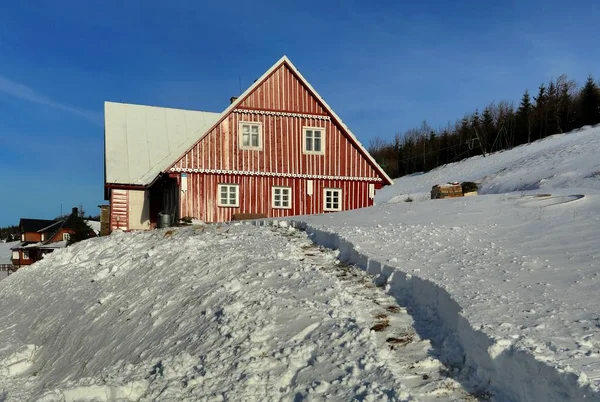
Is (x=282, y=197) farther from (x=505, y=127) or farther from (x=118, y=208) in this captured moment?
(x=505, y=127)

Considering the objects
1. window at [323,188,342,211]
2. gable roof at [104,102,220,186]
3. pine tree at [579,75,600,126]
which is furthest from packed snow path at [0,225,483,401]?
pine tree at [579,75,600,126]

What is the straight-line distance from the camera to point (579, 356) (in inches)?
174

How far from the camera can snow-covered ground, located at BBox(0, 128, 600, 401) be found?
4.86m

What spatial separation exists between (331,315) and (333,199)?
668 inches

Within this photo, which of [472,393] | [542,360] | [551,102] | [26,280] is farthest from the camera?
[551,102]

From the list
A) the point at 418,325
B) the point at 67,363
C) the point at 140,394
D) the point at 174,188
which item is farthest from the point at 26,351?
the point at 174,188

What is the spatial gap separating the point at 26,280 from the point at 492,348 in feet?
48.4

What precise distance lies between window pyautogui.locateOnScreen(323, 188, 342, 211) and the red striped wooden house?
0.16 feet

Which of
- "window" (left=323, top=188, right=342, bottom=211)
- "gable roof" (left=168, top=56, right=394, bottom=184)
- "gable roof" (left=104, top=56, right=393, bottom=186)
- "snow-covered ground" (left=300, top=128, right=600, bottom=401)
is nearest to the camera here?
"snow-covered ground" (left=300, top=128, right=600, bottom=401)

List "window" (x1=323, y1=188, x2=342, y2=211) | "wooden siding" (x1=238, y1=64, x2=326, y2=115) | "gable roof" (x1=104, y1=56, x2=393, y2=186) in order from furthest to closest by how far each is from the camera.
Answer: "window" (x1=323, y1=188, x2=342, y2=211) → "gable roof" (x1=104, y1=56, x2=393, y2=186) → "wooden siding" (x1=238, y1=64, x2=326, y2=115)

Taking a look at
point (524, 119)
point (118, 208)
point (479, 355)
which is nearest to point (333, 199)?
point (118, 208)

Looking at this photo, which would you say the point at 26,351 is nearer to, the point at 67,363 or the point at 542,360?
the point at 67,363

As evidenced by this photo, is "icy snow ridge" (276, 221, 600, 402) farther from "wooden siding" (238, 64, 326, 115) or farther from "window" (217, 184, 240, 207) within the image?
"wooden siding" (238, 64, 326, 115)

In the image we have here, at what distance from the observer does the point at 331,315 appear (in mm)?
6492
